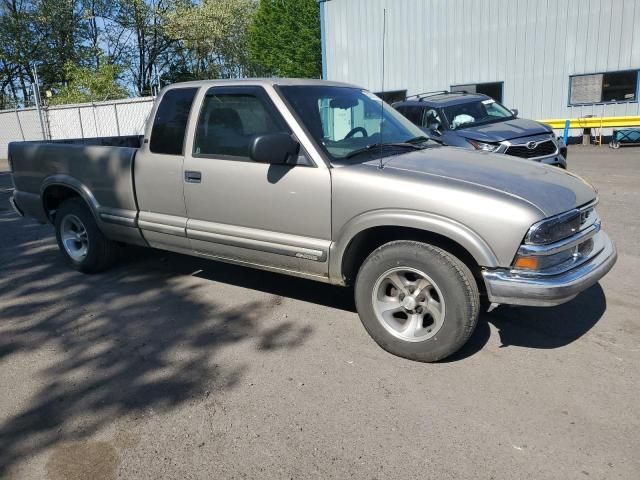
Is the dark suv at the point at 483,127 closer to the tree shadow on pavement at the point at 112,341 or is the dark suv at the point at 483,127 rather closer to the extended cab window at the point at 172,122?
the extended cab window at the point at 172,122

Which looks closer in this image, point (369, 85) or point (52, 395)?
point (52, 395)

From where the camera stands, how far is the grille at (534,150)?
8.62 m

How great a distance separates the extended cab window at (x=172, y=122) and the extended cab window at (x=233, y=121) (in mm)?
189

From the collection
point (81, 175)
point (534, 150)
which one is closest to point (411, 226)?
point (81, 175)

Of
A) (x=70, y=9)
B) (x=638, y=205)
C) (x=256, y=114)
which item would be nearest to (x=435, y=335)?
(x=256, y=114)

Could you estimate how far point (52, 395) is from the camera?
11.0ft

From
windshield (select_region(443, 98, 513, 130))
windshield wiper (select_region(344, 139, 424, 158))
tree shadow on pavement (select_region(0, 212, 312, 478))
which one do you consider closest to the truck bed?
tree shadow on pavement (select_region(0, 212, 312, 478))

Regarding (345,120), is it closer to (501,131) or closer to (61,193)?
(61,193)

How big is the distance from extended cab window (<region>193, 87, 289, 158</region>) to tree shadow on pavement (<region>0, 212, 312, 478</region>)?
4.46 feet

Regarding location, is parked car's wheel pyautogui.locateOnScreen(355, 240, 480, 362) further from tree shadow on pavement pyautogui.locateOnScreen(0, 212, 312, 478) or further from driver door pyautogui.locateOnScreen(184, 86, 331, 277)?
tree shadow on pavement pyautogui.locateOnScreen(0, 212, 312, 478)

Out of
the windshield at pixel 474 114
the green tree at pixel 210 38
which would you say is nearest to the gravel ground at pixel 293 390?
the windshield at pixel 474 114

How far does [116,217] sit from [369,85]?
62.0 feet

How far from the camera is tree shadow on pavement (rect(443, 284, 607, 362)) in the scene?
3.87 m

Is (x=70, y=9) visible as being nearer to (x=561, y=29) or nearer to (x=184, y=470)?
(x=561, y=29)
